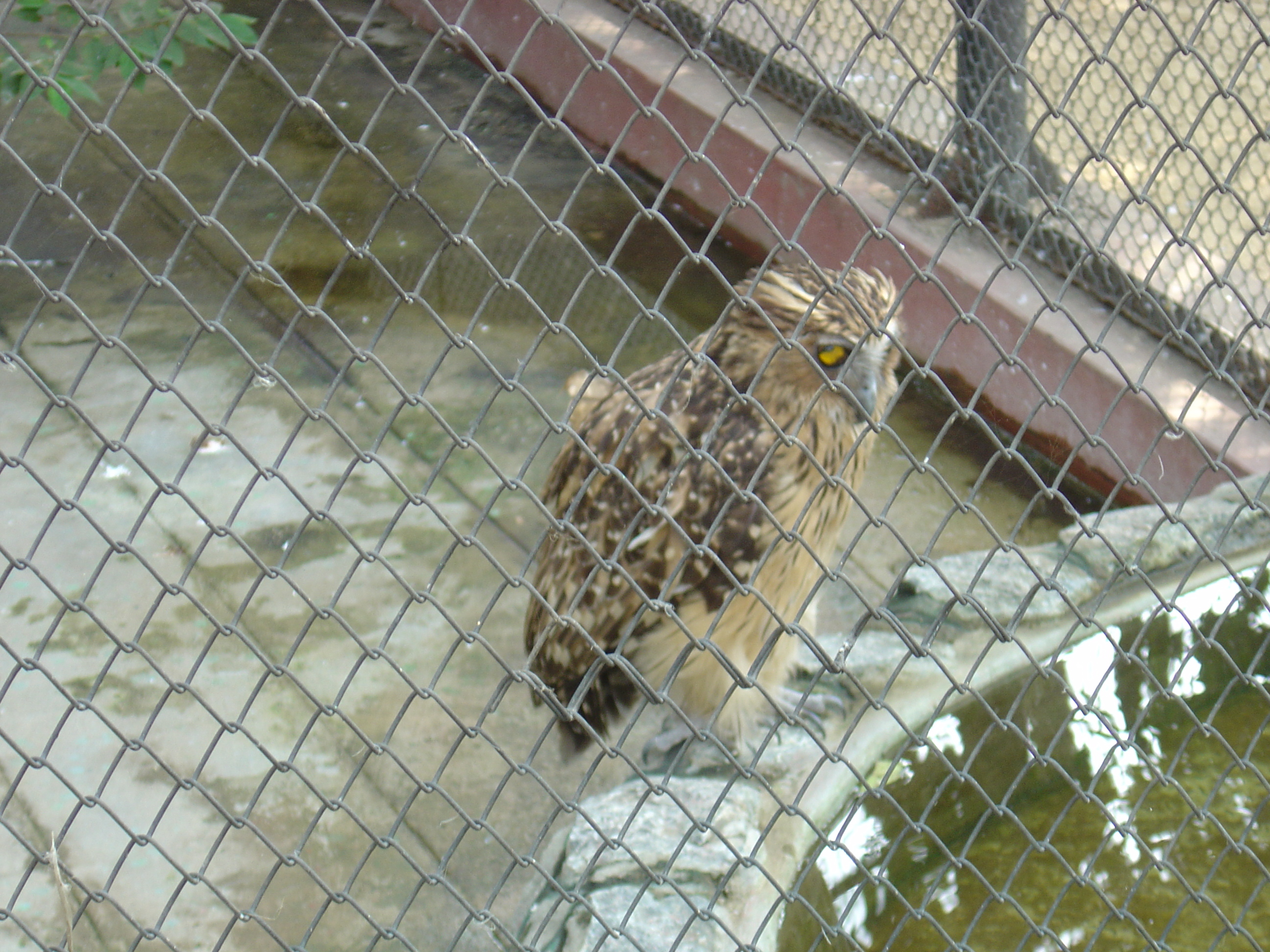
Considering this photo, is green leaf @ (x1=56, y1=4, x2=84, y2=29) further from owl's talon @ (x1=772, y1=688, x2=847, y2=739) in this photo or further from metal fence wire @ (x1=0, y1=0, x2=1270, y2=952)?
owl's talon @ (x1=772, y1=688, x2=847, y2=739)

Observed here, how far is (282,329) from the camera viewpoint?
510 centimetres

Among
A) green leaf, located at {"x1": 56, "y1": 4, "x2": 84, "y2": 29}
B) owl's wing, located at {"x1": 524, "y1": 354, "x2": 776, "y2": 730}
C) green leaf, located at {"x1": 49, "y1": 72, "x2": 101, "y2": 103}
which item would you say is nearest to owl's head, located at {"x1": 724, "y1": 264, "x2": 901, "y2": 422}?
owl's wing, located at {"x1": 524, "y1": 354, "x2": 776, "y2": 730}

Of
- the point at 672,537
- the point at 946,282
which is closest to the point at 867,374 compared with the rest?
the point at 672,537

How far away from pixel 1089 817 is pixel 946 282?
2.24 metres

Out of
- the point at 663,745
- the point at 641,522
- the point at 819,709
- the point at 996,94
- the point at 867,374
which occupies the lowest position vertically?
the point at 663,745

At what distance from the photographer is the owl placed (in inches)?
110

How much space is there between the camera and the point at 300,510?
4.20 m

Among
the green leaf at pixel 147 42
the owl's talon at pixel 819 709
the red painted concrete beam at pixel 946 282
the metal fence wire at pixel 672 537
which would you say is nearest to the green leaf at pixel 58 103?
the metal fence wire at pixel 672 537

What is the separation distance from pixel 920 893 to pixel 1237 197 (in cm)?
162

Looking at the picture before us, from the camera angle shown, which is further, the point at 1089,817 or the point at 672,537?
the point at 1089,817

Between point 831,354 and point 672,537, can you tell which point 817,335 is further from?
point 672,537

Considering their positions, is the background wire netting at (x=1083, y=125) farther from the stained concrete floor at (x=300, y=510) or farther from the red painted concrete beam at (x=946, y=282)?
the stained concrete floor at (x=300, y=510)

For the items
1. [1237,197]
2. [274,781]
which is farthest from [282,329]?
[1237,197]

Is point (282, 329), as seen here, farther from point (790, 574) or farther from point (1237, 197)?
point (1237, 197)
